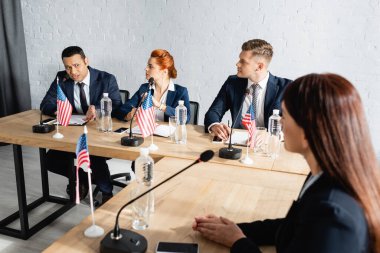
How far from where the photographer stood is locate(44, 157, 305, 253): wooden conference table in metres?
1.30

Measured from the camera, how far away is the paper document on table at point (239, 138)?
2.35 m

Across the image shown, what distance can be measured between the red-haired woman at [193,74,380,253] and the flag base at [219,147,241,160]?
3.46 ft

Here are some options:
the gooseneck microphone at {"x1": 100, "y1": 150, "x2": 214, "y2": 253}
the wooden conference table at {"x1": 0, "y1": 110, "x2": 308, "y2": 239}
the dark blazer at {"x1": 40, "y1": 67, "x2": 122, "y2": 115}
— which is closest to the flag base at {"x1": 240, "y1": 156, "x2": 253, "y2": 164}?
the wooden conference table at {"x1": 0, "y1": 110, "x2": 308, "y2": 239}

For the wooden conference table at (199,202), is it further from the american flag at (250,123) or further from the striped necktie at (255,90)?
the striped necktie at (255,90)

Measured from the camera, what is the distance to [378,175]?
960 mm

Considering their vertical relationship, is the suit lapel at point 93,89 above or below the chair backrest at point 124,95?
above

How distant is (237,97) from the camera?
2914 mm

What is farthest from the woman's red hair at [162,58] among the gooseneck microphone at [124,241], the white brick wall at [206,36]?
the gooseneck microphone at [124,241]

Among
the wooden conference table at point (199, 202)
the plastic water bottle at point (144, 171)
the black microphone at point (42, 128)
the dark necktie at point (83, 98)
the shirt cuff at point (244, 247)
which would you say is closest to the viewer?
the shirt cuff at point (244, 247)

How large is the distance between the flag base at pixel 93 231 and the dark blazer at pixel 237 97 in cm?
145

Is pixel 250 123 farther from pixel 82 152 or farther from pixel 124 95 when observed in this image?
pixel 124 95

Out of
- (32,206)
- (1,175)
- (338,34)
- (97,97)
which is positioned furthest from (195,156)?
(1,175)

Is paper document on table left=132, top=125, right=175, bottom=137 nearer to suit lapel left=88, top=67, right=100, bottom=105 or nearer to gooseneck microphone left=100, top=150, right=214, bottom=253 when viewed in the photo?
suit lapel left=88, top=67, right=100, bottom=105

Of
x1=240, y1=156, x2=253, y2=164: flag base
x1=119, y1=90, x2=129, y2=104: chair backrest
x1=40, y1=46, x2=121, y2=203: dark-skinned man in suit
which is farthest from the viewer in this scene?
x1=119, y1=90, x2=129, y2=104: chair backrest
